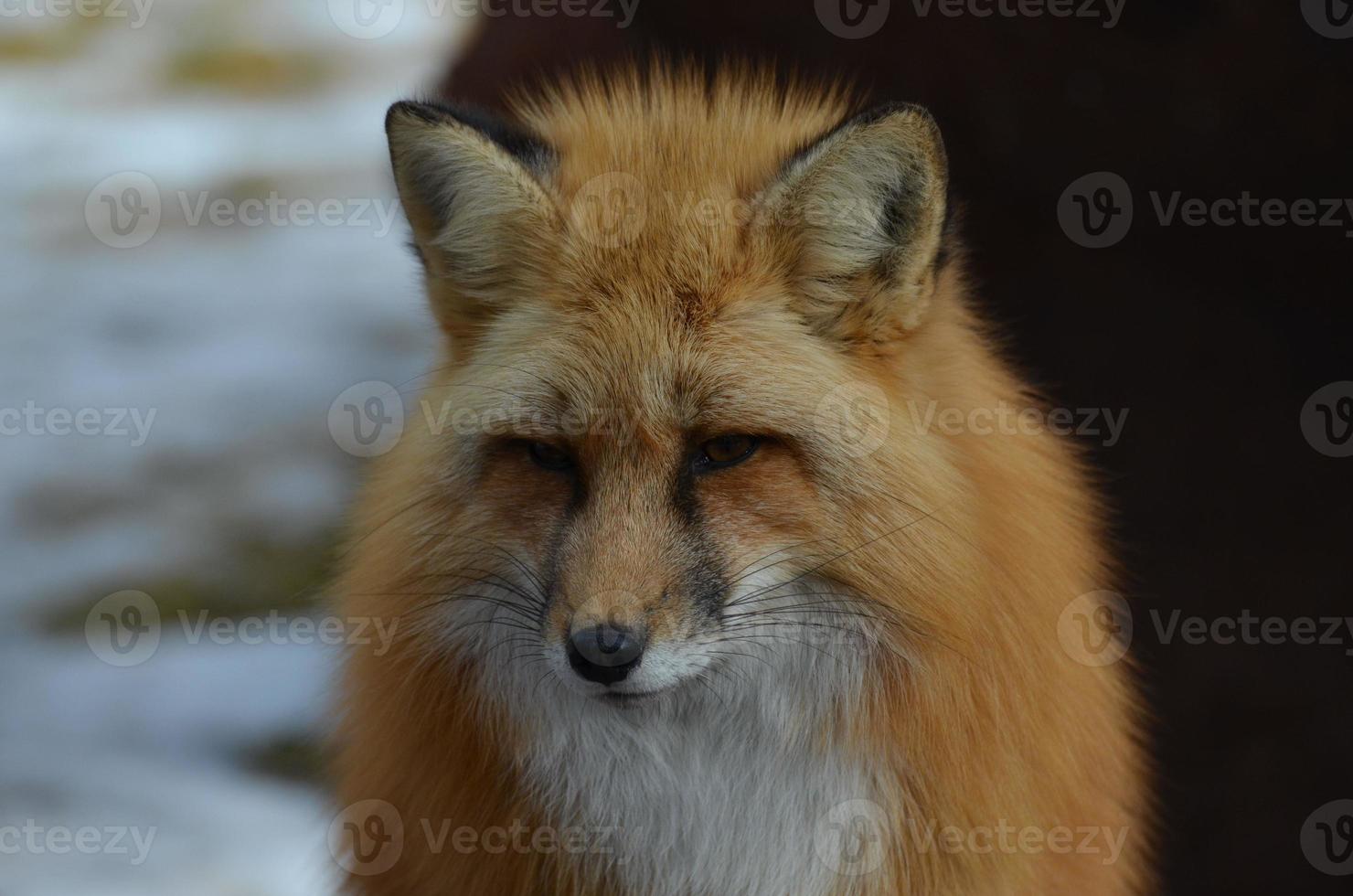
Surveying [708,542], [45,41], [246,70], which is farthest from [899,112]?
[45,41]

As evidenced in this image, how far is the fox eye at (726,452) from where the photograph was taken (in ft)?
6.89

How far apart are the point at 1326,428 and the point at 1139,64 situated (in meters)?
1.23

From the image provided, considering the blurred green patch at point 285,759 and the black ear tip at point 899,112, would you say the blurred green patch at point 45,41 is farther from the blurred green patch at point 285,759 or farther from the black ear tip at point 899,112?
the black ear tip at point 899,112

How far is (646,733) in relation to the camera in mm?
2287

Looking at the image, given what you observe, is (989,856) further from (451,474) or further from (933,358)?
(451,474)

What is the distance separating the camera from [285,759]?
4785 millimetres

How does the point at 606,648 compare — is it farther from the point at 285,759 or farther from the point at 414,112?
the point at 285,759

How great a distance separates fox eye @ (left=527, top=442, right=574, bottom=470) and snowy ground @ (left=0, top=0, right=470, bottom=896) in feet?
8.52

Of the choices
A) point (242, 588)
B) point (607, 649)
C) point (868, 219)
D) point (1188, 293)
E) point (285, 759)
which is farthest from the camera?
point (242, 588)

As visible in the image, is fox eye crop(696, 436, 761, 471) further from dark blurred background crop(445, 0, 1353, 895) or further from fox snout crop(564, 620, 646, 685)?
dark blurred background crop(445, 0, 1353, 895)

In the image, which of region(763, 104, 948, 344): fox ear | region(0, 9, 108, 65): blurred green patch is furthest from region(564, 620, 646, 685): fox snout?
region(0, 9, 108, 65): blurred green patch

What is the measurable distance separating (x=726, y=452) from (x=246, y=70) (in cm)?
543

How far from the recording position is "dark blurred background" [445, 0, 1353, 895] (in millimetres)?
3826

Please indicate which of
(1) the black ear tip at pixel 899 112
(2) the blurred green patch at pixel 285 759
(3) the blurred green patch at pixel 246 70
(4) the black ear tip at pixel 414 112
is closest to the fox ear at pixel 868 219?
(1) the black ear tip at pixel 899 112
